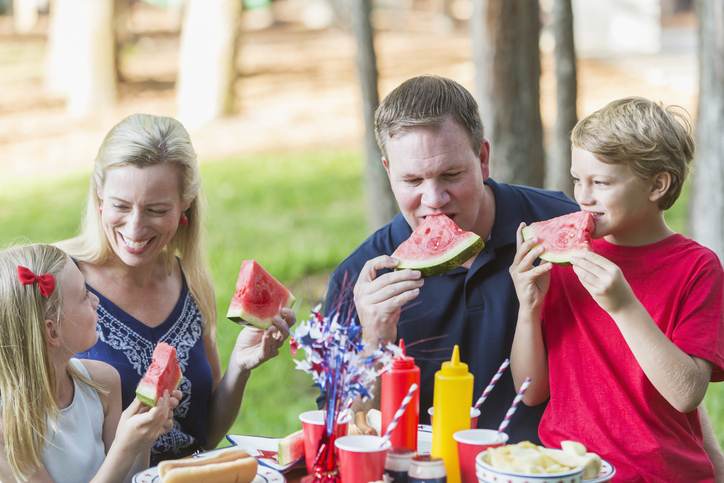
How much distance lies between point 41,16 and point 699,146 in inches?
1020

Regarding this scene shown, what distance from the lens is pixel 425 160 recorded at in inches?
149

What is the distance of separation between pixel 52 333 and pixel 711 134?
579cm

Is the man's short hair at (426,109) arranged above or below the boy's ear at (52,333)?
above

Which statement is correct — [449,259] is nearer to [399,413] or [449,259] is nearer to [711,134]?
[399,413]

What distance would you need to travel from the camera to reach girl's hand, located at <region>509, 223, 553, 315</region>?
342 cm

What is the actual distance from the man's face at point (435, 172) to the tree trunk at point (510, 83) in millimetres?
3401

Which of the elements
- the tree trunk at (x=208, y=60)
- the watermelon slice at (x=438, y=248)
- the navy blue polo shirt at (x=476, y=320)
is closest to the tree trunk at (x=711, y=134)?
the navy blue polo shirt at (x=476, y=320)

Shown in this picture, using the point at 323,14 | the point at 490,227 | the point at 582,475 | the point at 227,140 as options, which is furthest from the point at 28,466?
the point at 323,14

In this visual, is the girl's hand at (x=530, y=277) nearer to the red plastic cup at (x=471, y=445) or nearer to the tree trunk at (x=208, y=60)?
the red plastic cup at (x=471, y=445)

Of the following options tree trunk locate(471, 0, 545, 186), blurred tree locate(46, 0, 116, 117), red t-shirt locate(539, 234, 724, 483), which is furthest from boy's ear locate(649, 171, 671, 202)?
blurred tree locate(46, 0, 116, 117)

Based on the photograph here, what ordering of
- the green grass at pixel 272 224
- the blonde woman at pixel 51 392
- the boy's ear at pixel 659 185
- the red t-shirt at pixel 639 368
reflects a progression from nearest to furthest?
the blonde woman at pixel 51 392 < the red t-shirt at pixel 639 368 < the boy's ear at pixel 659 185 < the green grass at pixel 272 224

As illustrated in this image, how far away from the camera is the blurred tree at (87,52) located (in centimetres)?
1570

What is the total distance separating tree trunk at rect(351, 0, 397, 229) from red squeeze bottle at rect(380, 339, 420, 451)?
17.8 ft

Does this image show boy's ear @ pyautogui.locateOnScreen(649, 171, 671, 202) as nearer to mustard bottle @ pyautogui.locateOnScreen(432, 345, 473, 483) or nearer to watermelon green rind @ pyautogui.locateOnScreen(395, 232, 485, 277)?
watermelon green rind @ pyautogui.locateOnScreen(395, 232, 485, 277)
